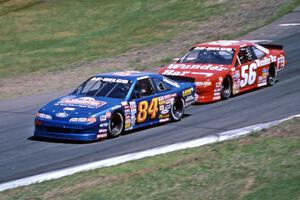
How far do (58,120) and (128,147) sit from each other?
57.5 inches

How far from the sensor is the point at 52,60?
2669 cm

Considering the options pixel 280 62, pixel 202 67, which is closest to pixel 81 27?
pixel 280 62

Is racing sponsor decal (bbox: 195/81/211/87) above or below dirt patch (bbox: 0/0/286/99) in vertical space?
above

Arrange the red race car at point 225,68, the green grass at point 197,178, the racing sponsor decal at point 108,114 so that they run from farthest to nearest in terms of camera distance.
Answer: the red race car at point 225,68
the racing sponsor decal at point 108,114
the green grass at point 197,178

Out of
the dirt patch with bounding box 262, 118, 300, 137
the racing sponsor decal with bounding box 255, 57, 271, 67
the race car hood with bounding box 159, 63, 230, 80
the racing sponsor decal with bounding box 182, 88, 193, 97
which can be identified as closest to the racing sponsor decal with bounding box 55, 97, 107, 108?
the racing sponsor decal with bounding box 182, 88, 193, 97

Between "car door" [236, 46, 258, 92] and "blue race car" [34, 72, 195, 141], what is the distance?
2.38 metres

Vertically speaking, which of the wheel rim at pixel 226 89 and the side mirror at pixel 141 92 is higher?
the side mirror at pixel 141 92

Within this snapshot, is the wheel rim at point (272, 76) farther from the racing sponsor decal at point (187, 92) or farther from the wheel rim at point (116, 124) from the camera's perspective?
the wheel rim at point (116, 124)

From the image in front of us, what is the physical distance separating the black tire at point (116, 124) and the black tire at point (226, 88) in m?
4.19

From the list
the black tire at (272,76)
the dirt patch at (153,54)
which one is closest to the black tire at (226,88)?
the black tire at (272,76)

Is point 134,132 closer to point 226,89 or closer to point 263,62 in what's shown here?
point 226,89

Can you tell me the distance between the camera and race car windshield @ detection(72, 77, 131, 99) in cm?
1454

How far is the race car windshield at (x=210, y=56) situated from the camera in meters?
18.2

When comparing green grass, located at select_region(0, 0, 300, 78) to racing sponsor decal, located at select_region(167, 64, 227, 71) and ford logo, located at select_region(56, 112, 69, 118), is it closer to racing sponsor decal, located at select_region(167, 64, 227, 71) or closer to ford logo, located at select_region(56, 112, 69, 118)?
racing sponsor decal, located at select_region(167, 64, 227, 71)
